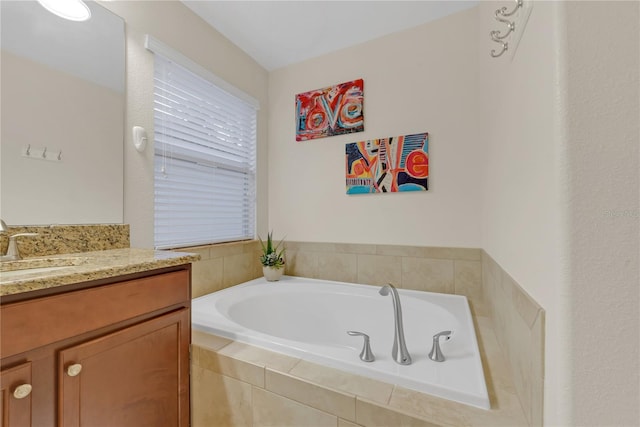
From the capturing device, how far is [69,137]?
1.17 metres

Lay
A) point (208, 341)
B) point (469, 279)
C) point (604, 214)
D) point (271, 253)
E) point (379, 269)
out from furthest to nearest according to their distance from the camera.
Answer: point (271, 253)
point (379, 269)
point (469, 279)
point (208, 341)
point (604, 214)

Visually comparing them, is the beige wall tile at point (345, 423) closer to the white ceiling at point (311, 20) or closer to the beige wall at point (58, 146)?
the beige wall at point (58, 146)

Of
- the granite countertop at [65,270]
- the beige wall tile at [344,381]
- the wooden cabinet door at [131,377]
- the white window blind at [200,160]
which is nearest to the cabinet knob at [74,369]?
the wooden cabinet door at [131,377]

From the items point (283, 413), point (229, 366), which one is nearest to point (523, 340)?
point (283, 413)

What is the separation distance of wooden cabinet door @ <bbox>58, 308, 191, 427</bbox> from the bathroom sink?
1.07 feet

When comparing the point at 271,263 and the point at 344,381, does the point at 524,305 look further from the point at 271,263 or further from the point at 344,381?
the point at 271,263

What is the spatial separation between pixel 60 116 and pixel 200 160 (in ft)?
2.40

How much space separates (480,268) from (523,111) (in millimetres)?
1206

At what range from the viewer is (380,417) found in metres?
0.73

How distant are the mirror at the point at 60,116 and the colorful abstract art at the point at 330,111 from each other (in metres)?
1.23

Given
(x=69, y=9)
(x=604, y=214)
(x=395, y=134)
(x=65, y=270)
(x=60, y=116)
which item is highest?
(x=69, y=9)

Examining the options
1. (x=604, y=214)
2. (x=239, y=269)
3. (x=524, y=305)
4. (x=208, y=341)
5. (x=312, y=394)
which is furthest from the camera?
(x=239, y=269)

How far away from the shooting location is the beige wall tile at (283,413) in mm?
812

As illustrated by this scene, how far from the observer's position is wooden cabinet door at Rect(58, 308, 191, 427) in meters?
0.72
